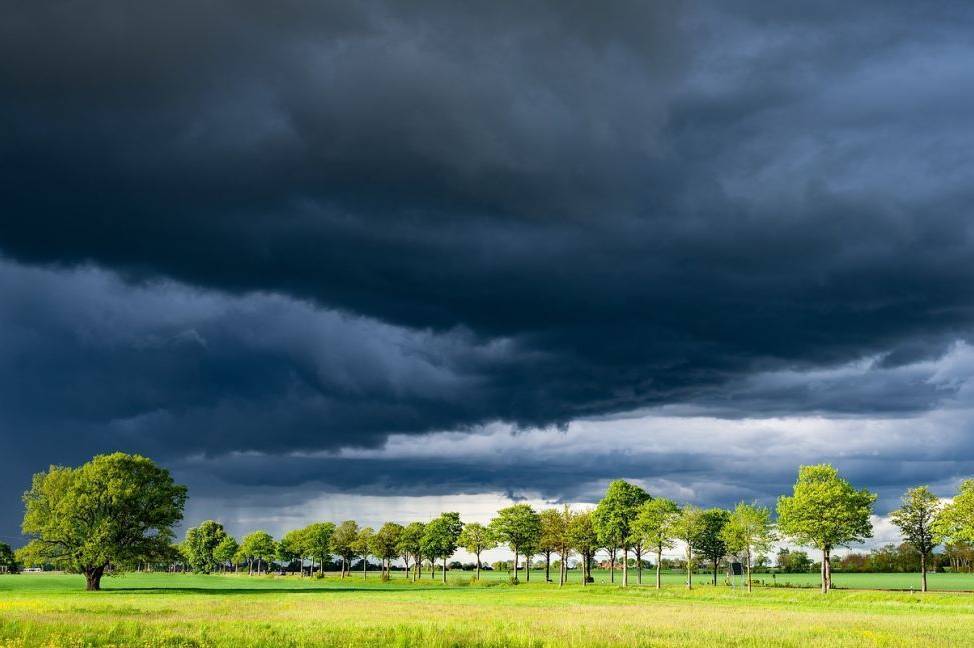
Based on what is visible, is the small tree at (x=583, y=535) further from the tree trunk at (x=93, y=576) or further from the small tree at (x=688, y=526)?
the tree trunk at (x=93, y=576)

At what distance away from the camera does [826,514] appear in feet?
332

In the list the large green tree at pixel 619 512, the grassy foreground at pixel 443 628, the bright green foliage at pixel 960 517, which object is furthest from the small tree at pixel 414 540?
the grassy foreground at pixel 443 628

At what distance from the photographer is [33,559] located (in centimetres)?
9888

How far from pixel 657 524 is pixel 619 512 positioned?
Result: 27.2ft

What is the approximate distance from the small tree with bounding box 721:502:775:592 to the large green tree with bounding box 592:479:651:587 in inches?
656

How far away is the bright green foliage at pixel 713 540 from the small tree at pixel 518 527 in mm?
34220

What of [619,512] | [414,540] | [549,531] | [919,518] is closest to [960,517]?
[919,518]

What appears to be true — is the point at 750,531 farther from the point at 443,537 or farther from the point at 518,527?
the point at 443,537

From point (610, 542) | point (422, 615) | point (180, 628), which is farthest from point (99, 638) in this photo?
point (610, 542)

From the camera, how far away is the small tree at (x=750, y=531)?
133 metres

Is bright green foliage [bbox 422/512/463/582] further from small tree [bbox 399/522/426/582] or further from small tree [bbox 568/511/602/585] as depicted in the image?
small tree [bbox 568/511/602/585]

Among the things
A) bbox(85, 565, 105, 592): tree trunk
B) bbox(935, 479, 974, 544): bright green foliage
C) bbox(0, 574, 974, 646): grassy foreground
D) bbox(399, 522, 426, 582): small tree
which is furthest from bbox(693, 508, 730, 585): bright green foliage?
bbox(85, 565, 105, 592): tree trunk

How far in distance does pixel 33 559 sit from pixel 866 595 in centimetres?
10616

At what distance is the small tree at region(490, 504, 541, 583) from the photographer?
523 feet
